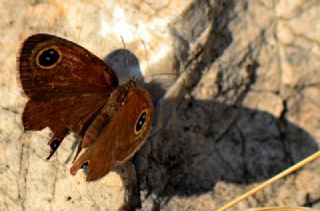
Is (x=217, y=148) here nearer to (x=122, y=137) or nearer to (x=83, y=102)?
(x=122, y=137)

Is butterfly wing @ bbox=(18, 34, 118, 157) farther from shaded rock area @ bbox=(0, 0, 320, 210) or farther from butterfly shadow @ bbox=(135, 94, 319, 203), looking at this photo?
butterfly shadow @ bbox=(135, 94, 319, 203)

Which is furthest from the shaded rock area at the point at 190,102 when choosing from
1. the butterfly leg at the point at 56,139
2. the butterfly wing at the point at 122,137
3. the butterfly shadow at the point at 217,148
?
the butterfly wing at the point at 122,137

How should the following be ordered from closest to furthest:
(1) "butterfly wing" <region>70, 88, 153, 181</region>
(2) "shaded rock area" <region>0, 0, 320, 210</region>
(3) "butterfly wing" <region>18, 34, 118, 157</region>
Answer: (1) "butterfly wing" <region>70, 88, 153, 181</region> → (3) "butterfly wing" <region>18, 34, 118, 157</region> → (2) "shaded rock area" <region>0, 0, 320, 210</region>

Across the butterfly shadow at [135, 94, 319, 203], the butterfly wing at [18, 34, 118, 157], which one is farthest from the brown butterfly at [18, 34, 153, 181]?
the butterfly shadow at [135, 94, 319, 203]

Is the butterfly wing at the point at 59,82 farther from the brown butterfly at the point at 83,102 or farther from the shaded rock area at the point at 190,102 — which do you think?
the shaded rock area at the point at 190,102

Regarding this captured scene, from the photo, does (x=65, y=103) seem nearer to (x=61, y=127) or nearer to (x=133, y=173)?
(x=61, y=127)

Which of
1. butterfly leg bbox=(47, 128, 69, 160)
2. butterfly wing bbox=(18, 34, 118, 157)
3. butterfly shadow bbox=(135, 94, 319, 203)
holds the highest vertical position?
butterfly wing bbox=(18, 34, 118, 157)
